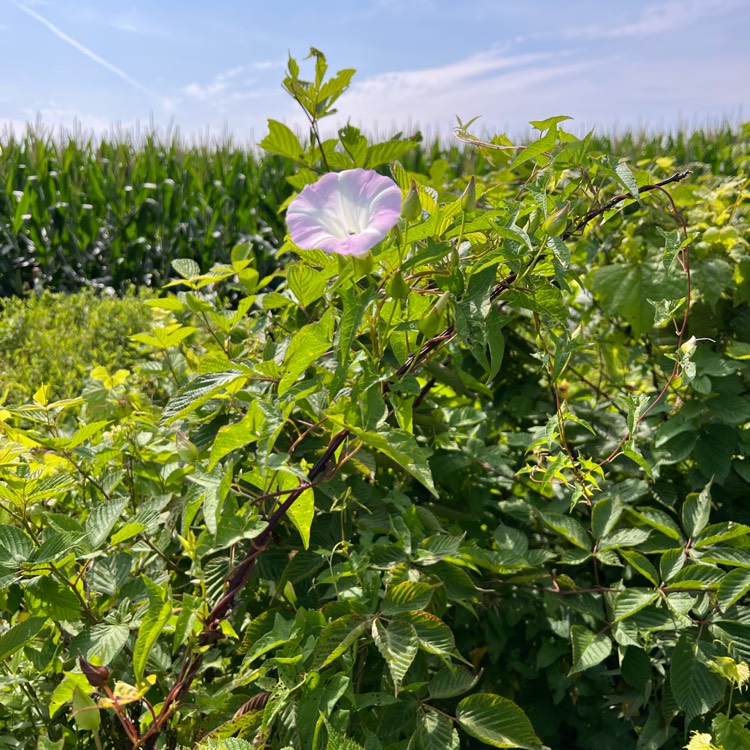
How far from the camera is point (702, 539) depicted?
111 centimetres

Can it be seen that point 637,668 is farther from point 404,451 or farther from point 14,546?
point 14,546

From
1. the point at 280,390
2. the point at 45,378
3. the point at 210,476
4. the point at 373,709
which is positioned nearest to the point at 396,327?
the point at 280,390

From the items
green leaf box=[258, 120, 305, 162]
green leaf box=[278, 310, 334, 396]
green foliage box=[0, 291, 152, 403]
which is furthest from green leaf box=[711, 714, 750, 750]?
green foliage box=[0, 291, 152, 403]

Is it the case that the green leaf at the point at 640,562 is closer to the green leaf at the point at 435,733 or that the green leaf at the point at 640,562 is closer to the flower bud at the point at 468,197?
the green leaf at the point at 435,733

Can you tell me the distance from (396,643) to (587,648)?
0.39 meters

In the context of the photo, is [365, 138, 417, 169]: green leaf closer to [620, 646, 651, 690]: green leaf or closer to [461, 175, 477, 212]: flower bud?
[461, 175, 477, 212]: flower bud

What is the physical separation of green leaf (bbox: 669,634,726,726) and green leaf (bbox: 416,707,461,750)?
14.2 inches

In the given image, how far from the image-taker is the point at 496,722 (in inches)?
35.0

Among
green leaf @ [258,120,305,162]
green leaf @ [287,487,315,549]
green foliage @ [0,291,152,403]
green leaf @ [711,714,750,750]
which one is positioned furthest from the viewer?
green foliage @ [0,291,152,403]

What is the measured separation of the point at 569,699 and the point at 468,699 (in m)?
0.62

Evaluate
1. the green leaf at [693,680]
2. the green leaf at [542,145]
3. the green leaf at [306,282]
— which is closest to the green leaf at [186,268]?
the green leaf at [306,282]

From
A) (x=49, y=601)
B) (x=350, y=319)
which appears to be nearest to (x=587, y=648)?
(x=350, y=319)

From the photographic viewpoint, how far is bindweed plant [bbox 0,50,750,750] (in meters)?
0.85

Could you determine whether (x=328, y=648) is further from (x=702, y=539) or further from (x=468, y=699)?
(x=702, y=539)
